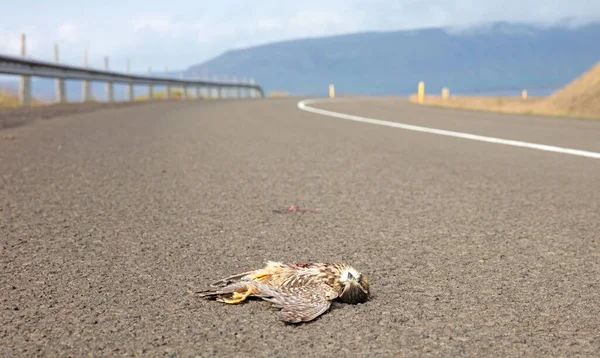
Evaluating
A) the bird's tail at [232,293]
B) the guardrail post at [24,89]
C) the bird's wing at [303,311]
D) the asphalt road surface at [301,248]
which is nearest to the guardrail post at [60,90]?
the guardrail post at [24,89]

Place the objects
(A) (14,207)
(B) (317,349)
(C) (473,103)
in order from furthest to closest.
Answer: (C) (473,103), (A) (14,207), (B) (317,349)

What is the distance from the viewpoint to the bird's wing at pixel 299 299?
2.38 meters

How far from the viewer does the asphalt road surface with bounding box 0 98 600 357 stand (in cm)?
227

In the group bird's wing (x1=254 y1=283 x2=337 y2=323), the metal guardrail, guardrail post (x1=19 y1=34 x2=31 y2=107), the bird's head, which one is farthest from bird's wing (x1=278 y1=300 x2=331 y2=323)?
guardrail post (x1=19 y1=34 x2=31 y2=107)

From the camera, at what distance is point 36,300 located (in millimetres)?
2611

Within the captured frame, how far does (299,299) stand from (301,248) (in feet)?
3.00

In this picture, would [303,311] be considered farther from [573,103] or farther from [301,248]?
[573,103]

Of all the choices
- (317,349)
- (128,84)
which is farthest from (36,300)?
(128,84)

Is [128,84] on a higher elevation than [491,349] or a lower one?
higher

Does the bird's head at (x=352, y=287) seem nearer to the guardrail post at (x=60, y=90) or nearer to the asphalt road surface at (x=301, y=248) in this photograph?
the asphalt road surface at (x=301, y=248)

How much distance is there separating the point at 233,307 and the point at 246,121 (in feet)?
34.2

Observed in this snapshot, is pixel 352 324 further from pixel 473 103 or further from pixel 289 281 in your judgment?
pixel 473 103

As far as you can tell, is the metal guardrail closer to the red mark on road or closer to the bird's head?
the red mark on road

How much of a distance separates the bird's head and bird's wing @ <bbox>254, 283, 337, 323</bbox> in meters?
0.04
